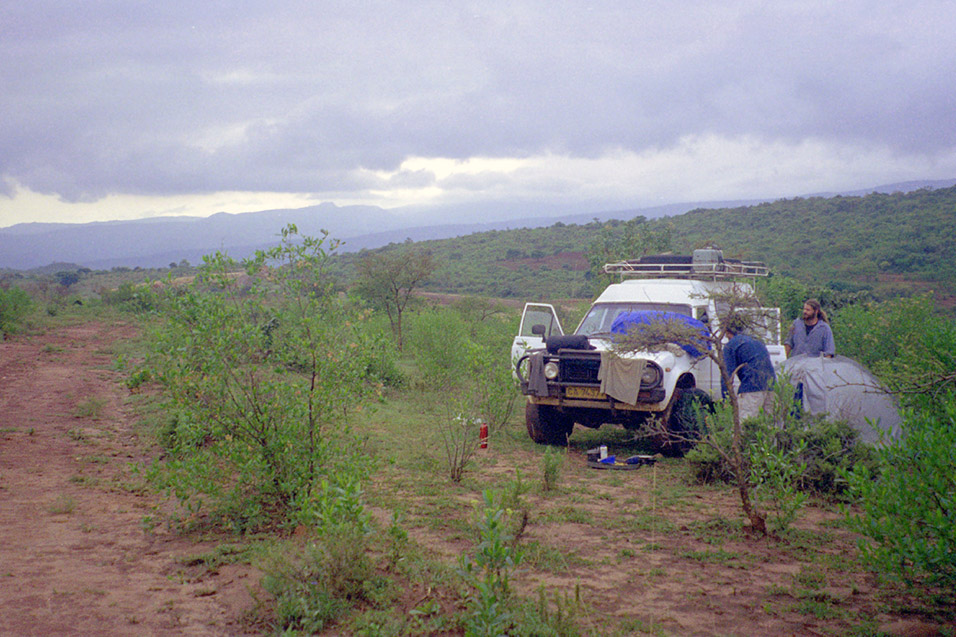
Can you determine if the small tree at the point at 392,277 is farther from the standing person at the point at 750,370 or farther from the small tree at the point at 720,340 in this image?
the small tree at the point at 720,340

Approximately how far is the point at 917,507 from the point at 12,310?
24.8 m

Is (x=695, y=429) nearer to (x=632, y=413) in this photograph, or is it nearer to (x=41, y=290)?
(x=632, y=413)

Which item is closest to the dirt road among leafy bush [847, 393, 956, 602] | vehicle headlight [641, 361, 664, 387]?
leafy bush [847, 393, 956, 602]

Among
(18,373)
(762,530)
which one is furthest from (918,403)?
(18,373)

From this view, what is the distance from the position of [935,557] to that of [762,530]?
1.99m

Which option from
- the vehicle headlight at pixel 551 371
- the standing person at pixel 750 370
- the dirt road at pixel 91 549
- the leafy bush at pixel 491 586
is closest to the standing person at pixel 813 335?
the standing person at pixel 750 370

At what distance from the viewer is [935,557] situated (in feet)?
10.1

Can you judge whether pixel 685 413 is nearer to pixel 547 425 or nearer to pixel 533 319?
pixel 547 425

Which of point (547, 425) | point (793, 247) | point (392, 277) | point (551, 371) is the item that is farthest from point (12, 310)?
point (793, 247)

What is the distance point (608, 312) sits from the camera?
919 cm

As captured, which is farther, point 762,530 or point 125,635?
point 762,530

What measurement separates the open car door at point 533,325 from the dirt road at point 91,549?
486 cm

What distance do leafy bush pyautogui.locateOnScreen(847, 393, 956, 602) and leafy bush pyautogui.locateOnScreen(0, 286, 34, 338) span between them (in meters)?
22.7

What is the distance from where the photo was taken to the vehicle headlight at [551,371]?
787 centimetres
